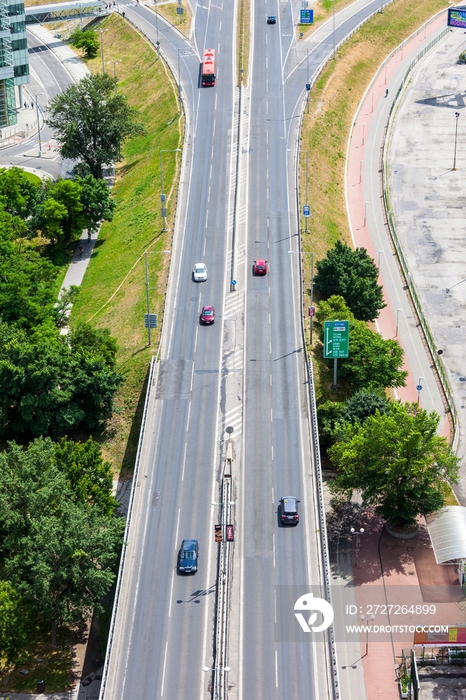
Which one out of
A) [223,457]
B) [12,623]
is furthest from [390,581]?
[12,623]

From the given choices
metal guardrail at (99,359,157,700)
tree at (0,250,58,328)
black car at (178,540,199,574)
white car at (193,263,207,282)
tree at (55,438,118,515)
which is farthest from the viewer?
white car at (193,263,207,282)

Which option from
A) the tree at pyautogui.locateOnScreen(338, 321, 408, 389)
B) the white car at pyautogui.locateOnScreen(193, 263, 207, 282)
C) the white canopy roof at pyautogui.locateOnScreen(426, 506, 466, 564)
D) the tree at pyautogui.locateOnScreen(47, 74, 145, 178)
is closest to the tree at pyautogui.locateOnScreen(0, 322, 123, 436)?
the white car at pyautogui.locateOnScreen(193, 263, 207, 282)

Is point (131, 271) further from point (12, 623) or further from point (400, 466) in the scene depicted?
point (12, 623)

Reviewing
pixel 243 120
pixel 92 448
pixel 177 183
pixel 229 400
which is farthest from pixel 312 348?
pixel 243 120

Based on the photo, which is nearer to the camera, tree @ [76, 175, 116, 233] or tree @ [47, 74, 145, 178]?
tree @ [76, 175, 116, 233]

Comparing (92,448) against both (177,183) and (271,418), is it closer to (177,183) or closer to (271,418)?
(271,418)

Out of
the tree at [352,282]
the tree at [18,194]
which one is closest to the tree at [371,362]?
the tree at [352,282]

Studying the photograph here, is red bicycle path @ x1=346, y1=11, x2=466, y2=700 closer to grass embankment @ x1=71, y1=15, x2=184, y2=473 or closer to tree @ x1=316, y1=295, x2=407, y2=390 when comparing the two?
tree @ x1=316, y1=295, x2=407, y2=390
